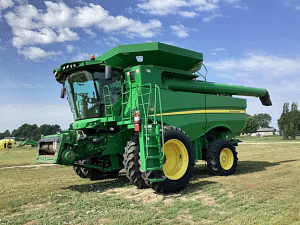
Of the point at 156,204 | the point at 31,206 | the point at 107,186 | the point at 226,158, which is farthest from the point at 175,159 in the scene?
the point at 31,206

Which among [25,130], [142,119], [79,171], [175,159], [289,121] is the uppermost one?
[25,130]

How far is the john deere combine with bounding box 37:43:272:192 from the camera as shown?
6183 mm

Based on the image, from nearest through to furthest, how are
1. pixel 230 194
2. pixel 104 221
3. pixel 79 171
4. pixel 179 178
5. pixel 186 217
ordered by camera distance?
pixel 104 221, pixel 186 217, pixel 230 194, pixel 179 178, pixel 79 171

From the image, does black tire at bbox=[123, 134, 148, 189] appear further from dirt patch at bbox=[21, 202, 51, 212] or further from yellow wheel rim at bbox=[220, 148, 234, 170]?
yellow wheel rim at bbox=[220, 148, 234, 170]

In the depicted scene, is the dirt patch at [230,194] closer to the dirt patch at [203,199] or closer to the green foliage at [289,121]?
the dirt patch at [203,199]

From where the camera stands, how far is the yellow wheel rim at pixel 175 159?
668cm

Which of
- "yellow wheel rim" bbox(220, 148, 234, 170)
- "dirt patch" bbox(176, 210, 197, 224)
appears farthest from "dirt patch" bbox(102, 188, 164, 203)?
"yellow wheel rim" bbox(220, 148, 234, 170)

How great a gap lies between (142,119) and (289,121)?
185 ft

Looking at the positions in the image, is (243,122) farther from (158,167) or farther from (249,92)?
(158,167)

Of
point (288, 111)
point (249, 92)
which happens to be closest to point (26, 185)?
point (249, 92)

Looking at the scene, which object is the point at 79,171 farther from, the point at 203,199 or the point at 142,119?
the point at 203,199

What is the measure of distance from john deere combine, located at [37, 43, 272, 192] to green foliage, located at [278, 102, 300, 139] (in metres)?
51.9

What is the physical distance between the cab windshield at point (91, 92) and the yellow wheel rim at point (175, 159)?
2.06m

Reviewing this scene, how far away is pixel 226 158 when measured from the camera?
902cm
